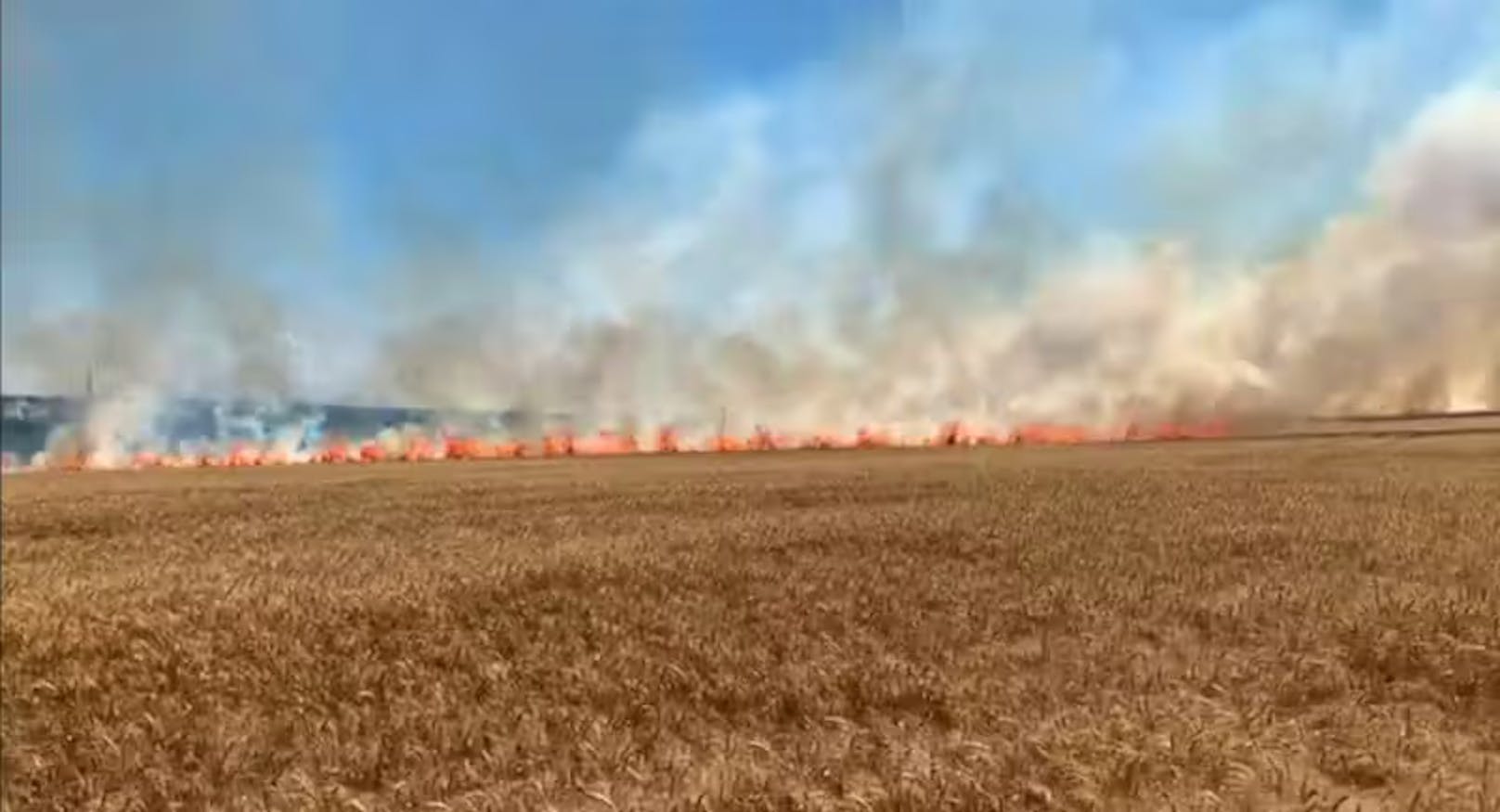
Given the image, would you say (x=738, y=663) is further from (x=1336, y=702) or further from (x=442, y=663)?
(x=1336, y=702)

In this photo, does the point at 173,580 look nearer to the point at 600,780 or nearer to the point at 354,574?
the point at 354,574

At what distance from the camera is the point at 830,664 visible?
8961mm

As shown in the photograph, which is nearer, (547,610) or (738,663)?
(738,663)

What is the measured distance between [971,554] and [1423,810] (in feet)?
25.6

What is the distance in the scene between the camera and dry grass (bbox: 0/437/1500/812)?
6551 millimetres

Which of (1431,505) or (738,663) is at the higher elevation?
(1431,505)

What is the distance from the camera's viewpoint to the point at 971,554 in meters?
13.5

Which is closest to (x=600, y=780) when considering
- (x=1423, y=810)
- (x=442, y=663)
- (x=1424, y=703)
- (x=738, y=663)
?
(x=738, y=663)

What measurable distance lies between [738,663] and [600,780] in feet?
7.76

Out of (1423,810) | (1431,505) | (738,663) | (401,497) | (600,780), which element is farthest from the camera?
(401,497)

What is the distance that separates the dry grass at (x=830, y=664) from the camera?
21.5 ft

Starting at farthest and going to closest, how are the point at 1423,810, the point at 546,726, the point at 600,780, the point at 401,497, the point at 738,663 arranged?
the point at 401,497, the point at 738,663, the point at 546,726, the point at 600,780, the point at 1423,810

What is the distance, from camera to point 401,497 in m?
27.7

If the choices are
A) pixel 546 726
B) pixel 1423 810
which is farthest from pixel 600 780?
pixel 1423 810
